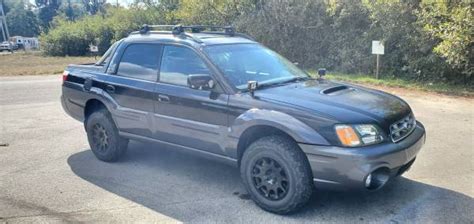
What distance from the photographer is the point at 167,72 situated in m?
4.52

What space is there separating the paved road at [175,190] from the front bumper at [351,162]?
0.43 meters

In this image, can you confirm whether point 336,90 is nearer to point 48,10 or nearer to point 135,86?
point 135,86

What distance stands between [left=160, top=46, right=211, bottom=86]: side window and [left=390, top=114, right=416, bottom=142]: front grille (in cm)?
189

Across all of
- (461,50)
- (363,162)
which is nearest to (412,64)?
(461,50)

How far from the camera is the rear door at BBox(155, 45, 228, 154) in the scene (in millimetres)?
4047

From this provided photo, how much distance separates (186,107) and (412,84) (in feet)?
28.7

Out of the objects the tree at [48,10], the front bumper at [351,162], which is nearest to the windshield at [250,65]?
the front bumper at [351,162]

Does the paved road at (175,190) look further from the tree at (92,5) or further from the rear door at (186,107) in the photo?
the tree at (92,5)

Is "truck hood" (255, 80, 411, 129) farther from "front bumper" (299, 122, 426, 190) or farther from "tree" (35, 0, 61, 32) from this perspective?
"tree" (35, 0, 61, 32)

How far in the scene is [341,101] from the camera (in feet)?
12.2

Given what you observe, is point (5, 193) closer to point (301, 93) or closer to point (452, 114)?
point (301, 93)

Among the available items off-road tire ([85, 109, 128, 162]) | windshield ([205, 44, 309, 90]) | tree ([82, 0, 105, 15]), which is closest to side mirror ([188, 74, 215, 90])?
windshield ([205, 44, 309, 90])

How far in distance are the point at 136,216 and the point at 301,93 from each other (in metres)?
1.94

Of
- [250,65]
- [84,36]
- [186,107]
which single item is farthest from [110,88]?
[84,36]
